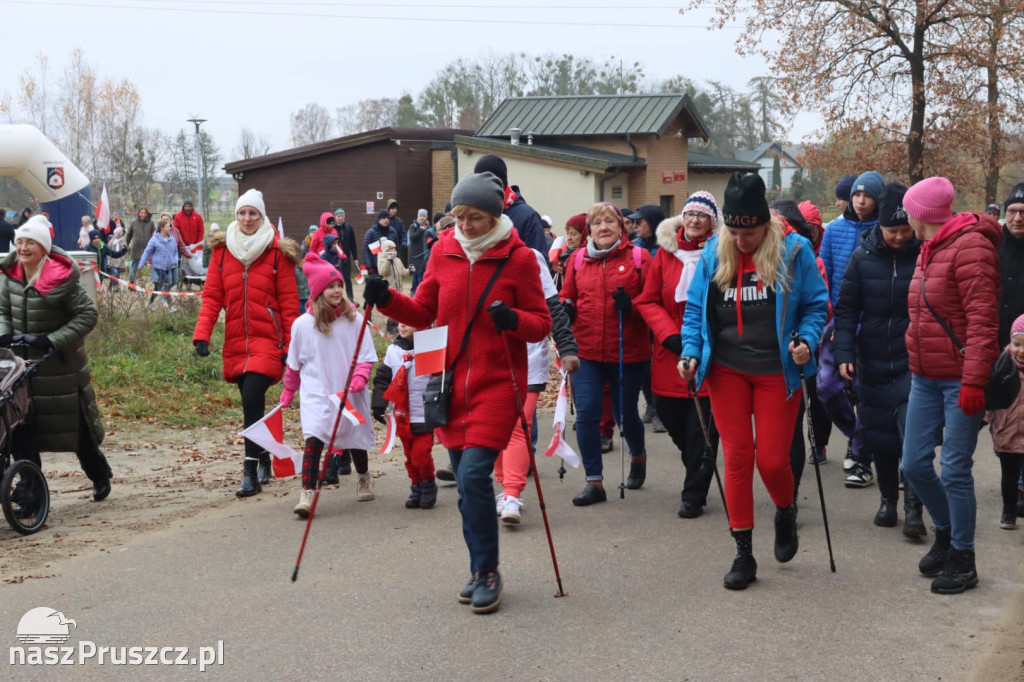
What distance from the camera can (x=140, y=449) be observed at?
10828 mm

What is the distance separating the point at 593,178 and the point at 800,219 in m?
26.4

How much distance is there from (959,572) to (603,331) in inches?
116

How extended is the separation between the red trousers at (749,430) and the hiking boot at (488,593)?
1277 millimetres

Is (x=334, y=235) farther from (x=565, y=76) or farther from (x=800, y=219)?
(x=565, y=76)

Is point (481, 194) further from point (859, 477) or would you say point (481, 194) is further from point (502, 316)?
point (859, 477)

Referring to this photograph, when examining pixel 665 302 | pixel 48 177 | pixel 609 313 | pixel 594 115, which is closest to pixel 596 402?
pixel 609 313

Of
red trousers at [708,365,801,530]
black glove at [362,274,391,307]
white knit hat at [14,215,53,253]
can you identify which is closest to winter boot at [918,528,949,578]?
red trousers at [708,365,801,530]

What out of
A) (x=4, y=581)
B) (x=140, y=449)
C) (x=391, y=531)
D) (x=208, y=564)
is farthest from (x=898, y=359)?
(x=140, y=449)

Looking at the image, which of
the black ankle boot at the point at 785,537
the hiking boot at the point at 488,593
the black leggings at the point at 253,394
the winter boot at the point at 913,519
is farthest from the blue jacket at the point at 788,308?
the black leggings at the point at 253,394

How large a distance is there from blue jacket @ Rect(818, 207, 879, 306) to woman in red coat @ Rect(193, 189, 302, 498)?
3972 millimetres

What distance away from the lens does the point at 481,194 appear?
5.70 m

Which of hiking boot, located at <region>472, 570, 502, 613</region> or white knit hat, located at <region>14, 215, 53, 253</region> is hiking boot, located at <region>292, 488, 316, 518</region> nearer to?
hiking boot, located at <region>472, 570, 502, 613</region>

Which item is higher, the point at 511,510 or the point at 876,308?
the point at 876,308

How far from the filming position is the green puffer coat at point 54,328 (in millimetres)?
7801
